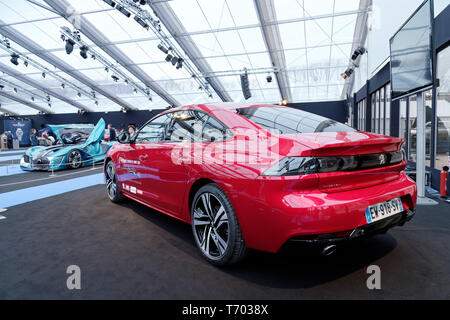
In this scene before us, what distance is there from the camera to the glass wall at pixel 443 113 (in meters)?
5.22

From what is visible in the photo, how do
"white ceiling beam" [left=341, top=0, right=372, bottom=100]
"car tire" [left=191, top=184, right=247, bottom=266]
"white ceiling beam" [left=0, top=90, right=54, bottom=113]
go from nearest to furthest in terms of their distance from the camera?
1. "car tire" [left=191, top=184, right=247, bottom=266]
2. "white ceiling beam" [left=341, top=0, right=372, bottom=100]
3. "white ceiling beam" [left=0, top=90, right=54, bottom=113]

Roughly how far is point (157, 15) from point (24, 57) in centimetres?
1072

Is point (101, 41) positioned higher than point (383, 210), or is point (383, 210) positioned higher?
point (101, 41)

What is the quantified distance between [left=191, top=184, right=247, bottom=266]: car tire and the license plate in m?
0.86

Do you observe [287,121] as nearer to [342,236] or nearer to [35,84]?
[342,236]

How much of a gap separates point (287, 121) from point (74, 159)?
7837 mm

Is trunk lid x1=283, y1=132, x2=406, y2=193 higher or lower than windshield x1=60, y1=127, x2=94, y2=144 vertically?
lower

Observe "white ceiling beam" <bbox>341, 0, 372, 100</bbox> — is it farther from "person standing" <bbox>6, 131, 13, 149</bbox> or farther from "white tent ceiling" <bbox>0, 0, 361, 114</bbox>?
"person standing" <bbox>6, 131, 13, 149</bbox>

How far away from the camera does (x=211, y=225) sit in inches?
91.4

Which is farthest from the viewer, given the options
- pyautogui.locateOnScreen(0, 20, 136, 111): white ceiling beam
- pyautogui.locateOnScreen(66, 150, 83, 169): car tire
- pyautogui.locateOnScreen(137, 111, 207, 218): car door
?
pyautogui.locateOnScreen(0, 20, 136, 111): white ceiling beam

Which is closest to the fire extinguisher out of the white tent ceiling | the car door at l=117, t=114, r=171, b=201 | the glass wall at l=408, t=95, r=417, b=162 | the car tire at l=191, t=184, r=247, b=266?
the glass wall at l=408, t=95, r=417, b=162

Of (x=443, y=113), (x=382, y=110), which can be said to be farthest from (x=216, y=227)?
(x=382, y=110)

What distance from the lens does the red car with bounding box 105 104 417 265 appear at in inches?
69.7
